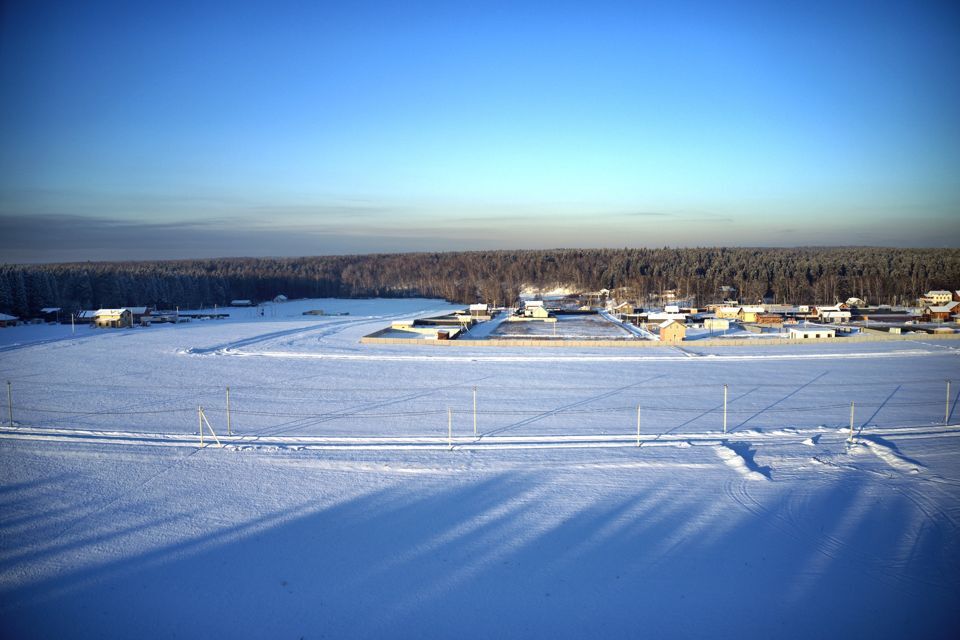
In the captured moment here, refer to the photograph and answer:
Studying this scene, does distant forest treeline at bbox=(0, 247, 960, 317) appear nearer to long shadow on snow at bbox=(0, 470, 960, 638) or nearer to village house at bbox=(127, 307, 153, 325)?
village house at bbox=(127, 307, 153, 325)

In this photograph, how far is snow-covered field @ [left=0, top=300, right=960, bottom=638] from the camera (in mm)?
5250

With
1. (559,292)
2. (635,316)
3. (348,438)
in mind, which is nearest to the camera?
(348,438)

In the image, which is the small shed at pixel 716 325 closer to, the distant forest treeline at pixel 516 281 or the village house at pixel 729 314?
the village house at pixel 729 314

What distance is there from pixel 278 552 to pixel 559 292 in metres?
71.5

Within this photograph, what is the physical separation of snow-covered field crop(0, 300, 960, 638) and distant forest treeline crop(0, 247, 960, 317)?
3725cm

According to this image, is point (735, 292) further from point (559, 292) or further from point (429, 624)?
point (429, 624)

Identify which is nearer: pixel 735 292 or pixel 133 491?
pixel 133 491

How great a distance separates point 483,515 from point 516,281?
249ft

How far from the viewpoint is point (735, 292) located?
61188 millimetres

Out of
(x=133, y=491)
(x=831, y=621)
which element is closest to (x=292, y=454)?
(x=133, y=491)

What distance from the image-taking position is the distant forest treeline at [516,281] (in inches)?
1810

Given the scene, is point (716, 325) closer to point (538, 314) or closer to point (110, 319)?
point (538, 314)

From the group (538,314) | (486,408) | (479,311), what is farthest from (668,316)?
(486,408)

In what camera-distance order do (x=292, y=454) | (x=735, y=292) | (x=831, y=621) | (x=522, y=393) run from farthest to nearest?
(x=735, y=292), (x=522, y=393), (x=292, y=454), (x=831, y=621)
